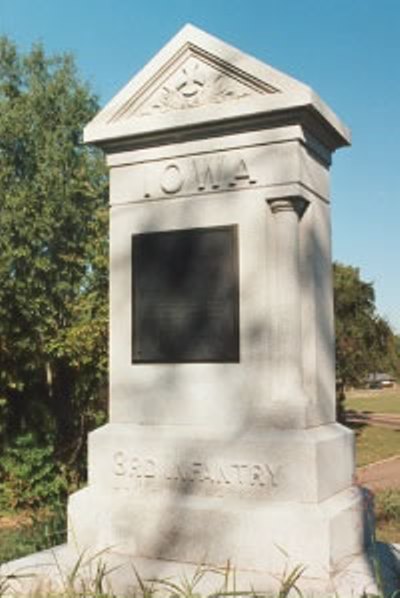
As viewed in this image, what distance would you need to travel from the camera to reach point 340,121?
5961 millimetres

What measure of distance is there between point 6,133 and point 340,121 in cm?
1882

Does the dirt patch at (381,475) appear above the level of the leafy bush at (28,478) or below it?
below

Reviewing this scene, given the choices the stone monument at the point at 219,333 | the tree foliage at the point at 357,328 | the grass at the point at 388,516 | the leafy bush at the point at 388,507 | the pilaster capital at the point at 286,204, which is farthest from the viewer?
the tree foliage at the point at 357,328

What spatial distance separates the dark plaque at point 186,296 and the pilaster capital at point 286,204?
0.36m

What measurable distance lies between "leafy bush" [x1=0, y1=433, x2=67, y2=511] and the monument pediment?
20.5 feet

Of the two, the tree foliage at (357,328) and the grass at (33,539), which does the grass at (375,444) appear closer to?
the tree foliage at (357,328)

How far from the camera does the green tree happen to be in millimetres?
11289

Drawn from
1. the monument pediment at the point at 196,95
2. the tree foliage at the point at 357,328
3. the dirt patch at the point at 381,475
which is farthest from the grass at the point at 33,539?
the tree foliage at the point at 357,328

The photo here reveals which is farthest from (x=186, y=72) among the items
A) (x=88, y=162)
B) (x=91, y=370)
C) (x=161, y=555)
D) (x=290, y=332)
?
(x=88, y=162)

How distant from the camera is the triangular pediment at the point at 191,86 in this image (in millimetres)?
5461

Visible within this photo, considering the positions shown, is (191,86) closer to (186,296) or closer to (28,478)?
(186,296)

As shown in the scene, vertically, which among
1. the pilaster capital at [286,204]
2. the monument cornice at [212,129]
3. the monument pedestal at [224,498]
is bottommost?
the monument pedestal at [224,498]

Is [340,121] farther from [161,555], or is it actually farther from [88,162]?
[88,162]

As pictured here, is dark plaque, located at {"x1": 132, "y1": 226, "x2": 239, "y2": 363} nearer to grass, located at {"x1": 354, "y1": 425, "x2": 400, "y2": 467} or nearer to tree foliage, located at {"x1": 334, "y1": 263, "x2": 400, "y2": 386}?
grass, located at {"x1": 354, "y1": 425, "x2": 400, "y2": 467}
